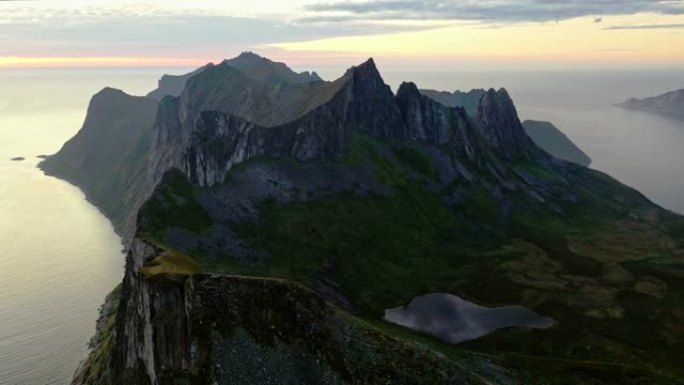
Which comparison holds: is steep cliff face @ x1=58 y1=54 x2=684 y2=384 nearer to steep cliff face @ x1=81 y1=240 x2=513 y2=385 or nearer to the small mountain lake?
steep cliff face @ x1=81 y1=240 x2=513 y2=385

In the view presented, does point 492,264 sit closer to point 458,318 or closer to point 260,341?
point 458,318

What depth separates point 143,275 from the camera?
76.7 m

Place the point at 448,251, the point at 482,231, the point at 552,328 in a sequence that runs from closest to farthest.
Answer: the point at 552,328 < the point at 448,251 < the point at 482,231

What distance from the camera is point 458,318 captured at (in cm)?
11956

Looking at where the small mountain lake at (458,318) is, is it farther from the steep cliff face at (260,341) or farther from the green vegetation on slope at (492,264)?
the steep cliff face at (260,341)

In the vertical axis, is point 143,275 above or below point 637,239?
above

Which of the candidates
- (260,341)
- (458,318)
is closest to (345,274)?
(458,318)

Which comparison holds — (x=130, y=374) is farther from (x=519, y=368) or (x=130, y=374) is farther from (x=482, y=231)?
(x=482, y=231)

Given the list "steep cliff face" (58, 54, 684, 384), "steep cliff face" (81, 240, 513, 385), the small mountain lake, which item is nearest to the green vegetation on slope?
"steep cliff face" (58, 54, 684, 384)

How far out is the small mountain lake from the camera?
11362cm

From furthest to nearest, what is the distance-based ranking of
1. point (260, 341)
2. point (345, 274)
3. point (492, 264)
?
point (492, 264)
point (345, 274)
point (260, 341)

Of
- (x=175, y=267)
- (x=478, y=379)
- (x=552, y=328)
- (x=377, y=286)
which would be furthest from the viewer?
(x=377, y=286)

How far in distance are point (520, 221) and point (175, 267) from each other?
144 m

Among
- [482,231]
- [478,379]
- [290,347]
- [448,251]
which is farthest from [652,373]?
[482,231]
